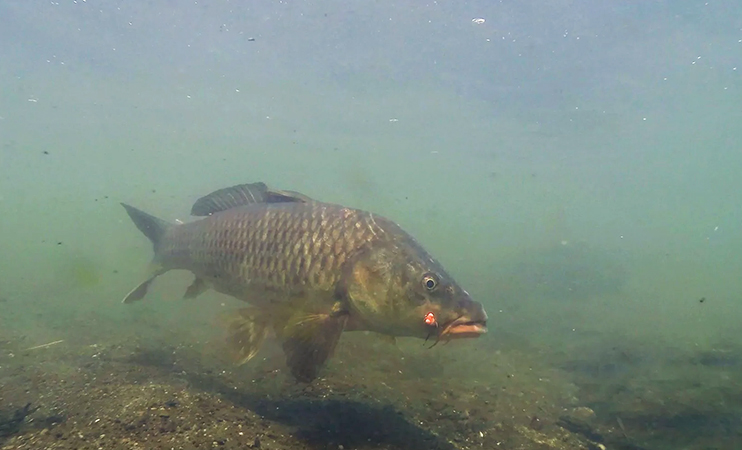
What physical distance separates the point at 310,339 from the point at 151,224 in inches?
150

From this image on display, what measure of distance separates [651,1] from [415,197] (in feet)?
251

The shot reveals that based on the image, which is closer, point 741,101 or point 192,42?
point 192,42

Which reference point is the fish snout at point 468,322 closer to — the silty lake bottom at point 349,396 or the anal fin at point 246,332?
the silty lake bottom at point 349,396

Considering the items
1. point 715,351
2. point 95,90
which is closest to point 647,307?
point 715,351

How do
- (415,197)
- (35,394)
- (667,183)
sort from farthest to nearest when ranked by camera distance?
(415,197)
(667,183)
(35,394)

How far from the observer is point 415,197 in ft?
310

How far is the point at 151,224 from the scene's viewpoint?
21.1 feet

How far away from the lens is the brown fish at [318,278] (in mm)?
3689

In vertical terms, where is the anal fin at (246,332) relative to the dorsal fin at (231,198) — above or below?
below

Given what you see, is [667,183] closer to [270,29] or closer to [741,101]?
[741,101]

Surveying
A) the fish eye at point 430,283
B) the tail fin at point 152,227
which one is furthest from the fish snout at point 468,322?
the tail fin at point 152,227

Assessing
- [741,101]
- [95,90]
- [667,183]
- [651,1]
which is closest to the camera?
[651,1]

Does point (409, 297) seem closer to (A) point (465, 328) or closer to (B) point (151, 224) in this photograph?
(A) point (465, 328)

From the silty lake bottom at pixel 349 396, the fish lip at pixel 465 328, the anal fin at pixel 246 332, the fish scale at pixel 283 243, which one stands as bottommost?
the silty lake bottom at pixel 349 396
